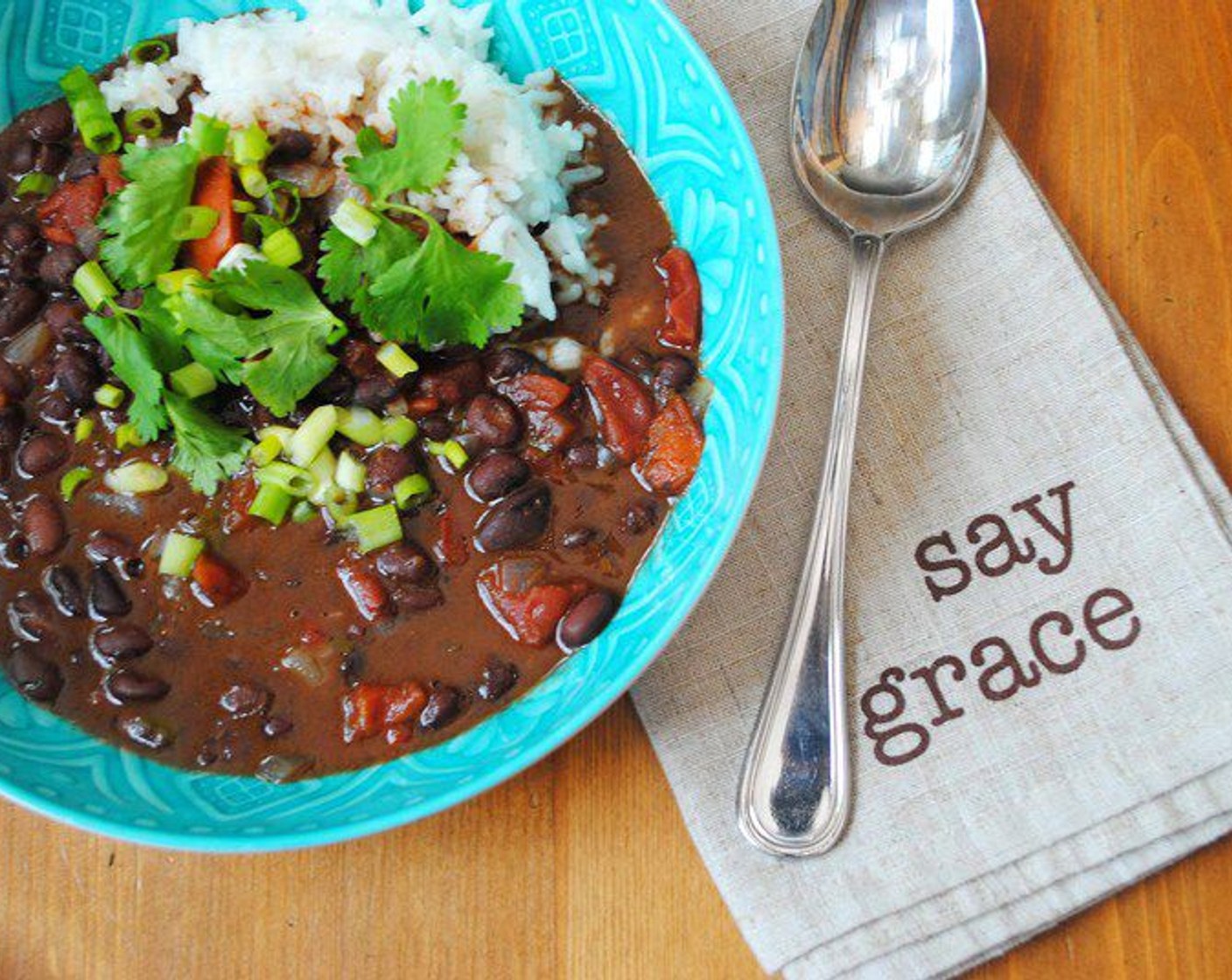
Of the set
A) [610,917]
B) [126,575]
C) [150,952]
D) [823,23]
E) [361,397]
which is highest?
[823,23]

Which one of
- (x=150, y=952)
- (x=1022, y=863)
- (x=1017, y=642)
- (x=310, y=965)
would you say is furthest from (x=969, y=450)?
(x=150, y=952)

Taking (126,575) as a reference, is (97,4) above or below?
above

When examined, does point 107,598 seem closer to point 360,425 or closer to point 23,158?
point 360,425

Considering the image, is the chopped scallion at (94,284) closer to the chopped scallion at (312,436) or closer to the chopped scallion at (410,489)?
the chopped scallion at (312,436)

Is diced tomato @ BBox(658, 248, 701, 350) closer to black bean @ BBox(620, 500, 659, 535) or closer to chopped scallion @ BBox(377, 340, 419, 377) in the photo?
black bean @ BBox(620, 500, 659, 535)

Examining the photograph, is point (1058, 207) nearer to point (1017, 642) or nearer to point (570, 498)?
point (1017, 642)

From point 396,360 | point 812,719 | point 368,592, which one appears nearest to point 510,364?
point 396,360
